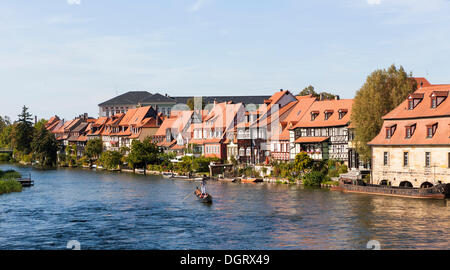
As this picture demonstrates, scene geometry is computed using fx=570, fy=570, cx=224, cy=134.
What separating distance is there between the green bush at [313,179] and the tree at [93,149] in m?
79.9

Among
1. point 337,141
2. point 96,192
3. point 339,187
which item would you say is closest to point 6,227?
point 96,192

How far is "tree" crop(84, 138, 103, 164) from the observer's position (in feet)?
459

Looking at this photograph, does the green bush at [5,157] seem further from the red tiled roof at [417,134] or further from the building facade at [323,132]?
the red tiled roof at [417,134]

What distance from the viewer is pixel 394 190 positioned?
5762 centimetres

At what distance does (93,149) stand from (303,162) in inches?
3033

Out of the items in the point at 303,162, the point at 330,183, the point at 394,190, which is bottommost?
the point at 394,190

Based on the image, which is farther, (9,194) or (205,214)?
(9,194)

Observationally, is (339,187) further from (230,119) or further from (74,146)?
(74,146)

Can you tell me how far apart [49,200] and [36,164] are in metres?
96.1

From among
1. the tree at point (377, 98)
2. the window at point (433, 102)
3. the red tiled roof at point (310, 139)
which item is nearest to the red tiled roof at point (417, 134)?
Result: the window at point (433, 102)

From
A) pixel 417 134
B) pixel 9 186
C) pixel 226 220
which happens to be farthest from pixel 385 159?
pixel 9 186

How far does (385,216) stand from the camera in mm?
44125

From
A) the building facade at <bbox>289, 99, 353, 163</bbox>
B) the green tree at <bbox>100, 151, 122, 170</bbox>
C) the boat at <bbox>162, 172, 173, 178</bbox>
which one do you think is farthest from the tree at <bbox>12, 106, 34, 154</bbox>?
the building facade at <bbox>289, 99, 353, 163</bbox>

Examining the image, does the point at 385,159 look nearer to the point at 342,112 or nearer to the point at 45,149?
the point at 342,112
